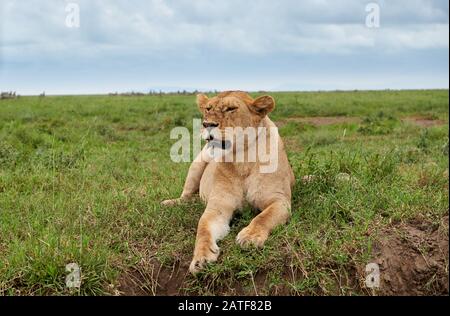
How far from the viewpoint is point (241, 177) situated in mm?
4332

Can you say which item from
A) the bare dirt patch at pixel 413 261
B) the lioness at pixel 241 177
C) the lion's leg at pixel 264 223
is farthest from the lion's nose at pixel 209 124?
the bare dirt patch at pixel 413 261

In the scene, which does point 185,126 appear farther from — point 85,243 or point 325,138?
point 85,243

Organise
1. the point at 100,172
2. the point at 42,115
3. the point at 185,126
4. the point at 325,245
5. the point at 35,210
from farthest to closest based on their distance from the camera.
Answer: the point at 42,115, the point at 185,126, the point at 100,172, the point at 35,210, the point at 325,245

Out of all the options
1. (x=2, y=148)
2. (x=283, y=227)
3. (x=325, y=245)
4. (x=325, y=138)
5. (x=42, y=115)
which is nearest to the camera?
(x=325, y=245)

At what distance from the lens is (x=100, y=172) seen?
677cm

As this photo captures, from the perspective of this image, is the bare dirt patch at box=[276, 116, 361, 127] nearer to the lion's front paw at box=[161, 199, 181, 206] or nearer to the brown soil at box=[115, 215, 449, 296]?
the lion's front paw at box=[161, 199, 181, 206]

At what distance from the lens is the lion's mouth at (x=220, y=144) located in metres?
4.12

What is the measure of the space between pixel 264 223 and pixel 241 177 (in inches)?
20.4

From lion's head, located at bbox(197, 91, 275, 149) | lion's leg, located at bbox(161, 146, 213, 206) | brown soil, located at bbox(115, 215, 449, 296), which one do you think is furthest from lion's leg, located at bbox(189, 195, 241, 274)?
lion's leg, located at bbox(161, 146, 213, 206)

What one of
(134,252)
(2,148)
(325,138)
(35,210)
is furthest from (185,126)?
(134,252)

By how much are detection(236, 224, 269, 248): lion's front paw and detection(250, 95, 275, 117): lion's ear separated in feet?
2.93

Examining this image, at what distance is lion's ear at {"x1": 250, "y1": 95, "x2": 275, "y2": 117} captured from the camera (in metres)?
4.18
